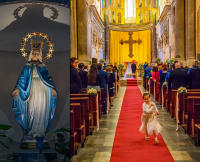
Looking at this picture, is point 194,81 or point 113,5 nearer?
point 194,81

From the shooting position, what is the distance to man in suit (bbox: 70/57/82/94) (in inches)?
287

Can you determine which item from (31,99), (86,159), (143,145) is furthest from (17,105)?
(143,145)

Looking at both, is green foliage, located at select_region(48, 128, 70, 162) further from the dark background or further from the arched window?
the arched window

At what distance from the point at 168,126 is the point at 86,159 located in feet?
11.4

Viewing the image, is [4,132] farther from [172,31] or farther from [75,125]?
[172,31]

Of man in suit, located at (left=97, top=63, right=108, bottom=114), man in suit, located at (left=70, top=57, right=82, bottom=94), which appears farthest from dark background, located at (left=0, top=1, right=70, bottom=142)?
man in suit, located at (left=97, top=63, right=108, bottom=114)

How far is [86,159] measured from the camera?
539 cm

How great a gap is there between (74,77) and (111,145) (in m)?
1.90

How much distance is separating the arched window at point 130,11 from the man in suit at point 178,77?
86.6 ft

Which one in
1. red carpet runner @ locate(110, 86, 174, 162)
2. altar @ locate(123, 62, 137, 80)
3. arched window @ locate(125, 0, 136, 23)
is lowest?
red carpet runner @ locate(110, 86, 174, 162)

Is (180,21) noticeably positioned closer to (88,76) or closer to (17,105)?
(88,76)

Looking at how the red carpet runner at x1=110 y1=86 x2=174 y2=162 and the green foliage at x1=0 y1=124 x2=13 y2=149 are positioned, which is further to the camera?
the red carpet runner at x1=110 y1=86 x2=174 y2=162

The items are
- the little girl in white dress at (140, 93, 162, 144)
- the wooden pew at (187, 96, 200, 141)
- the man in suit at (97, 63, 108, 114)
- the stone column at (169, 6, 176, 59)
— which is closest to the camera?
the little girl in white dress at (140, 93, 162, 144)

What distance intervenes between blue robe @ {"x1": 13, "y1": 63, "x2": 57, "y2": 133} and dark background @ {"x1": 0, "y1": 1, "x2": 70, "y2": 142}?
0.18 ft
